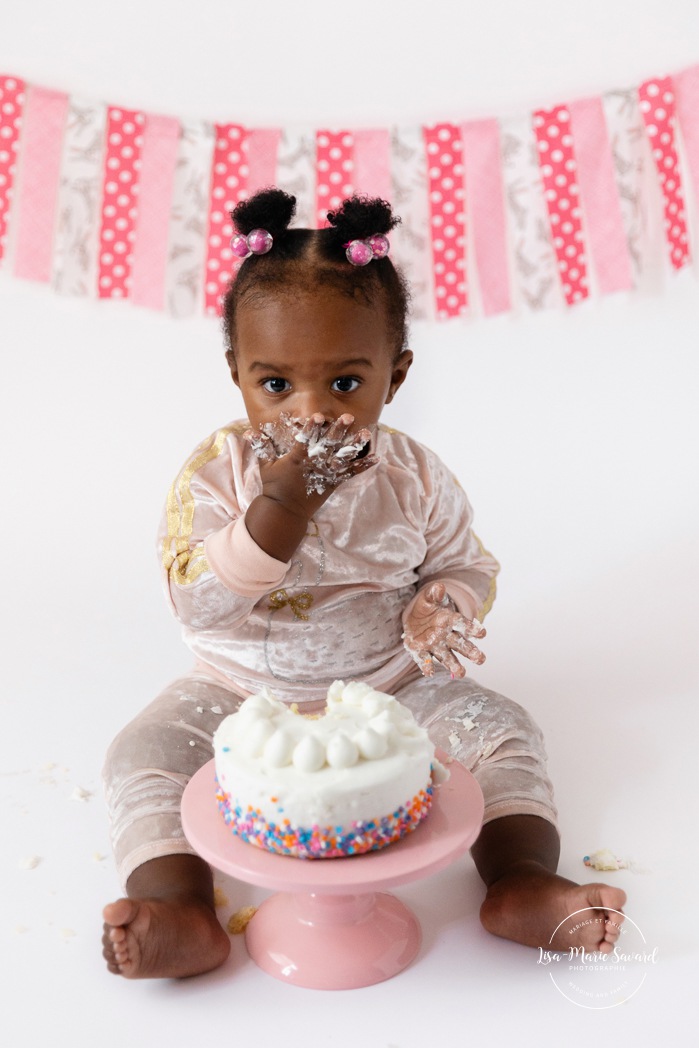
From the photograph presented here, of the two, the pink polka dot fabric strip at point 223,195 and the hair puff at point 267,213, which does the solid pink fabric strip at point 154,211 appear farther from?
the hair puff at point 267,213

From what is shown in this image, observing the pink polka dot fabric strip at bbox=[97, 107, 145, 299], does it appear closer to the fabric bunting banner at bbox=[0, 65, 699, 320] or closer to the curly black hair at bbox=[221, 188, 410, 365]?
the fabric bunting banner at bbox=[0, 65, 699, 320]

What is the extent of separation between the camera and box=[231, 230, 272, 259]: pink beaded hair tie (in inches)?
54.9

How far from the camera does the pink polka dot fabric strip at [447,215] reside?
6.68 feet

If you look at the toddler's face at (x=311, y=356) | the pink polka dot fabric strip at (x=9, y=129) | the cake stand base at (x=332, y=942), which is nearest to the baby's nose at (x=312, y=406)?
the toddler's face at (x=311, y=356)

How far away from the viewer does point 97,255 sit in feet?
6.78

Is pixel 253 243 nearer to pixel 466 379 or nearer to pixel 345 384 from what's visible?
pixel 345 384

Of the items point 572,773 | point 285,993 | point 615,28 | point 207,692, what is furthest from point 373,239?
point 615,28

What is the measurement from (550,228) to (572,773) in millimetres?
1063

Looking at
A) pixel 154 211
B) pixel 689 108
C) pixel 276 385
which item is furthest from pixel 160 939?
pixel 689 108

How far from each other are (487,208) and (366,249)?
81 centimetres

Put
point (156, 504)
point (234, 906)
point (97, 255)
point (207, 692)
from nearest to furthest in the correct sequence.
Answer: point (234, 906) → point (207, 692) → point (97, 255) → point (156, 504)

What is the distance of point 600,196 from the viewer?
2.08m

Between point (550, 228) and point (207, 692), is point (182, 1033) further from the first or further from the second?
point (550, 228)

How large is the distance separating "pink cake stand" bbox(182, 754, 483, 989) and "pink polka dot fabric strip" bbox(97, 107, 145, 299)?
1.15 m
